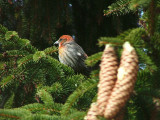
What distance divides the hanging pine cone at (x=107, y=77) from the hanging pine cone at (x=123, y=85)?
30mm

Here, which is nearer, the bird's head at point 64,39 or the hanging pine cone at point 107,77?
the hanging pine cone at point 107,77

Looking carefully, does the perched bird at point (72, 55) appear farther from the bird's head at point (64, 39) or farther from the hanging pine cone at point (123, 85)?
the hanging pine cone at point (123, 85)

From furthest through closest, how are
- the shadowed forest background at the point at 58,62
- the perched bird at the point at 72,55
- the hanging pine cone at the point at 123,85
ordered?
the perched bird at the point at 72,55, the shadowed forest background at the point at 58,62, the hanging pine cone at the point at 123,85

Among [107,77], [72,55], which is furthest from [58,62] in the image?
[72,55]

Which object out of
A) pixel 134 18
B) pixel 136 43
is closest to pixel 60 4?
pixel 134 18

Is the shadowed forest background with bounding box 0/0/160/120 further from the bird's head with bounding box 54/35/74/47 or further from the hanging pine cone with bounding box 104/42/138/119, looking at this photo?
the bird's head with bounding box 54/35/74/47

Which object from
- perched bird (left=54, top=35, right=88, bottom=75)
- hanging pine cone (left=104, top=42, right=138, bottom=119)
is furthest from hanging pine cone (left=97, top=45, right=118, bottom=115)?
perched bird (left=54, top=35, right=88, bottom=75)

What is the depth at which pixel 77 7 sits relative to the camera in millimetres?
4391

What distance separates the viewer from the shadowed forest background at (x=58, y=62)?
1.27 metres

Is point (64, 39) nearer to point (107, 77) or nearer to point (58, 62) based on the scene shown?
point (58, 62)

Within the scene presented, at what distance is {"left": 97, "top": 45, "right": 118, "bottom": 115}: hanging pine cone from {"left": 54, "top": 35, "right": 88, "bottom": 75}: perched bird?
305 cm

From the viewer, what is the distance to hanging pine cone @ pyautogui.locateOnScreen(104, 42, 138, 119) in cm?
99

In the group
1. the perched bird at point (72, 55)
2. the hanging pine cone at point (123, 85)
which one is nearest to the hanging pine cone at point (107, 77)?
the hanging pine cone at point (123, 85)

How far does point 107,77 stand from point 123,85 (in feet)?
0.30
